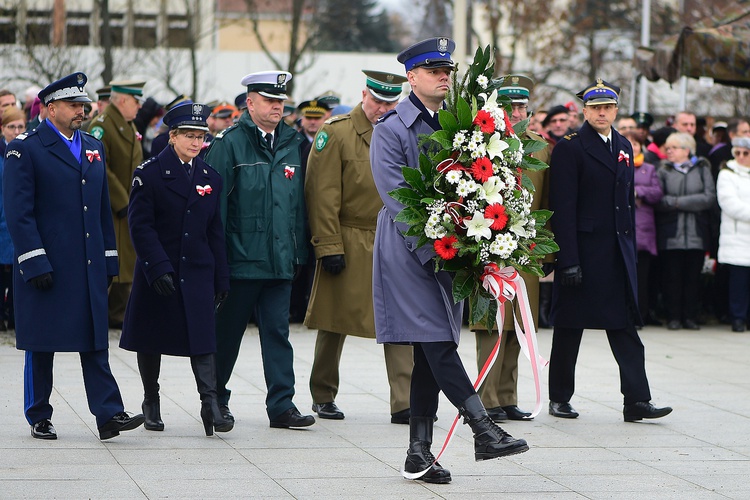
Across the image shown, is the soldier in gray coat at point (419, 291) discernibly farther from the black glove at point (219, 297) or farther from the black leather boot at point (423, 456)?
the black glove at point (219, 297)

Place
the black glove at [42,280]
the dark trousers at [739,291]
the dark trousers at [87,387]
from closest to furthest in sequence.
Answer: the black glove at [42,280], the dark trousers at [87,387], the dark trousers at [739,291]

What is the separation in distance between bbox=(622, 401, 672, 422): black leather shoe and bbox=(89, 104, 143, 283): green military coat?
538 cm

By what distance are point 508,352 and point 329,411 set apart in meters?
1.26

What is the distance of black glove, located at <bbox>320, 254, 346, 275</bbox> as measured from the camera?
840 cm

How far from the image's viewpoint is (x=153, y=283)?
24.6 feet

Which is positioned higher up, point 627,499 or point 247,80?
point 247,80

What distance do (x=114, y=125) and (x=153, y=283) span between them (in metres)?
4.82

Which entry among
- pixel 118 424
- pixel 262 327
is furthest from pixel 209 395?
pixel 262 327

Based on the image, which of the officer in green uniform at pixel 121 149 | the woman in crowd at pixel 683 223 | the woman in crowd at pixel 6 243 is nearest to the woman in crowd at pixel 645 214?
the woman in crowd at pixel 683 223

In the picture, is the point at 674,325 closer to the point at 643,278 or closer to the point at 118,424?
the point at 643,278

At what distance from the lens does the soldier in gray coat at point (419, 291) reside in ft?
21.1

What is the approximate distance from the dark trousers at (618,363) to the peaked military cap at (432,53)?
2736mm

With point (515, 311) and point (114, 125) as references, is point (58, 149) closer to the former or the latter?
point (515, 311)

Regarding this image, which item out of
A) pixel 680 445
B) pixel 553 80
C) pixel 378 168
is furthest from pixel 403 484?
pixel 553 80
